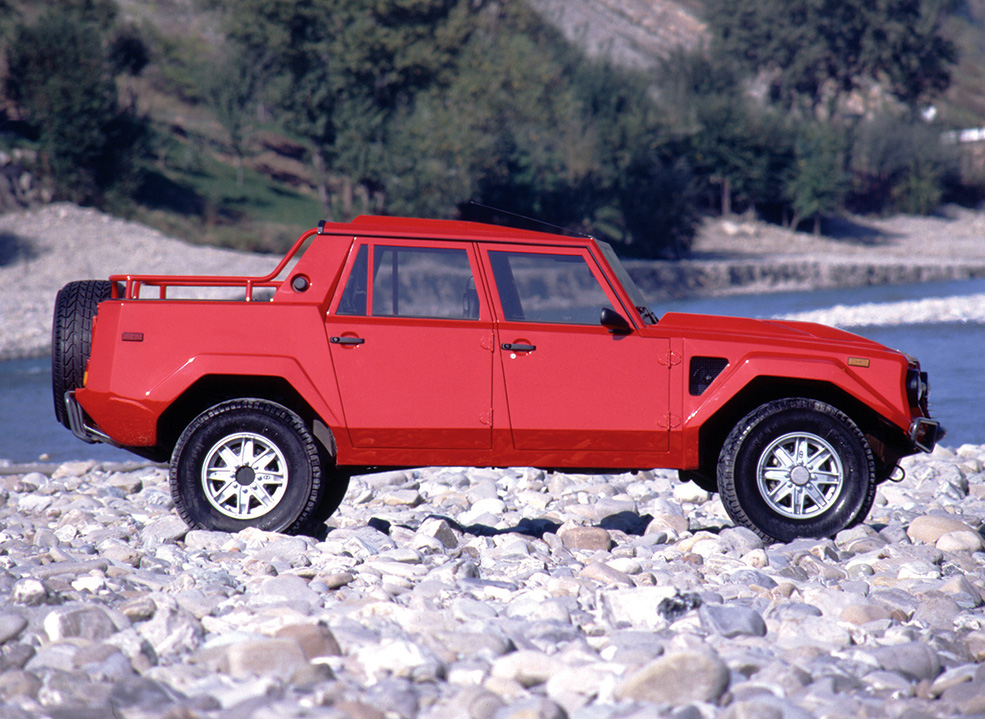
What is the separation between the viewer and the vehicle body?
584cm

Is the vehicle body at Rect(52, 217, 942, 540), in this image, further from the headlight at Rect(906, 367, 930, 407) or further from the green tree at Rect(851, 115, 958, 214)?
the green tree at Rect(851, 115, 958, 214)

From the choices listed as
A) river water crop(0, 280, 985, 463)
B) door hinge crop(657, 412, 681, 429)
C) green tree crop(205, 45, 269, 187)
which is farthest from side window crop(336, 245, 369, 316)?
green tree crop(205, 45, 269, 187)

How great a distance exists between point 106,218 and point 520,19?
162 ft

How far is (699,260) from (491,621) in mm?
49330

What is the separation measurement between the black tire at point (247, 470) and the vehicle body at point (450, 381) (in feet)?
0.03

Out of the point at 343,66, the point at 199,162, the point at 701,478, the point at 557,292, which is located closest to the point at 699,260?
the point at 343,66

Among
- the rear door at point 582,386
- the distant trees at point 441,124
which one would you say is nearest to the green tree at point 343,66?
the distant trees at point 441,124

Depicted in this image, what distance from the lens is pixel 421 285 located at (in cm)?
618

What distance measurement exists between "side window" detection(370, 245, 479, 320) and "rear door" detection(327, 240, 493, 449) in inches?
0.5

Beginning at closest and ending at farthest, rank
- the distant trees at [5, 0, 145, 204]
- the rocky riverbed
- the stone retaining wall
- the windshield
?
the rocky riverbed < the windshield < the distant trees at [5, 0, 145, 204] < the stone retaining wall

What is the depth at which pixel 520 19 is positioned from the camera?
79.4 meters

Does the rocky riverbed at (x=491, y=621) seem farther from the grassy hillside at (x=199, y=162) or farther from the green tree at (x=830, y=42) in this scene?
the green tree at (x=830, y=42)

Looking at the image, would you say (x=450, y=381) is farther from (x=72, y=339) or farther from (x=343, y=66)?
(x=343, y=66)

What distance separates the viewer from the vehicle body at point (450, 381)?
5836mm
